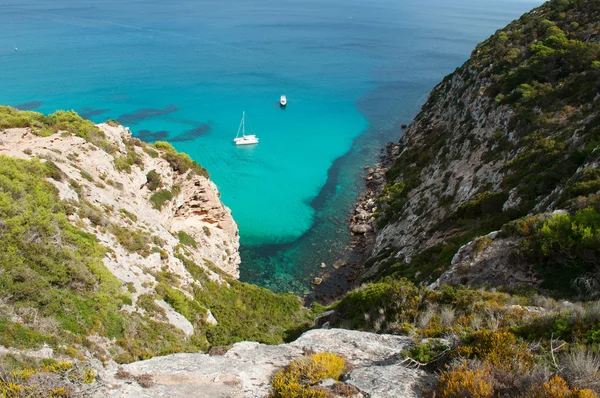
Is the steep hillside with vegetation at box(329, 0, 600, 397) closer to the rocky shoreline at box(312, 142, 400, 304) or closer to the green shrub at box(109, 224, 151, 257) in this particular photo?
the rocky shoreline at box(312, 142, 400, 304)

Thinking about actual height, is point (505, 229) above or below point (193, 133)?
above

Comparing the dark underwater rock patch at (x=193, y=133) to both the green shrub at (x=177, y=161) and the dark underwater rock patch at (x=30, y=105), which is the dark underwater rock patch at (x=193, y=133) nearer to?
the dark underwater rock patch at (x=30, y=105)

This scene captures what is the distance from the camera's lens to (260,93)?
271 feet

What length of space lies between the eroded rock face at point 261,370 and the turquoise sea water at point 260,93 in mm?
22946

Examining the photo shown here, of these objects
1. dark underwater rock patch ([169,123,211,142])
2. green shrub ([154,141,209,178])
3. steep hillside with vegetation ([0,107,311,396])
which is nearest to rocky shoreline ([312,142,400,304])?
steep hillside with vegetation ([0,107,311,396])

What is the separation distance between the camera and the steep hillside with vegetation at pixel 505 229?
25.3 feet

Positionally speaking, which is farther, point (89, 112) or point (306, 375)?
point (89, 112)

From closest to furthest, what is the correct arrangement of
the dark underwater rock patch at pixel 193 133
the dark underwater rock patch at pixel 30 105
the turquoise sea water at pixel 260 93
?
the turquoise sea water at pixel 260 93 < the dark underwater rock patch at pixel 193 133 < the dark underwater rock patch at pixel 30 105

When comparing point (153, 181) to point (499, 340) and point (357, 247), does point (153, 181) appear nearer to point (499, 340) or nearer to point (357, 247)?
point (357, 247)

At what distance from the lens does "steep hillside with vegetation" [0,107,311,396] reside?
13.0 metres

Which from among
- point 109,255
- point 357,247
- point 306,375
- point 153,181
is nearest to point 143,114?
point 153,181

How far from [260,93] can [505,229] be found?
73583 mm


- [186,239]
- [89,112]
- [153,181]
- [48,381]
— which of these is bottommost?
[186,239]

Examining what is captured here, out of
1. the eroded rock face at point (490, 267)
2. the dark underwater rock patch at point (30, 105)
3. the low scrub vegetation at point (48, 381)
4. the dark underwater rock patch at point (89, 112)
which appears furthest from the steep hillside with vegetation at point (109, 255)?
the dark underwater rock patch at point (30, 105)
